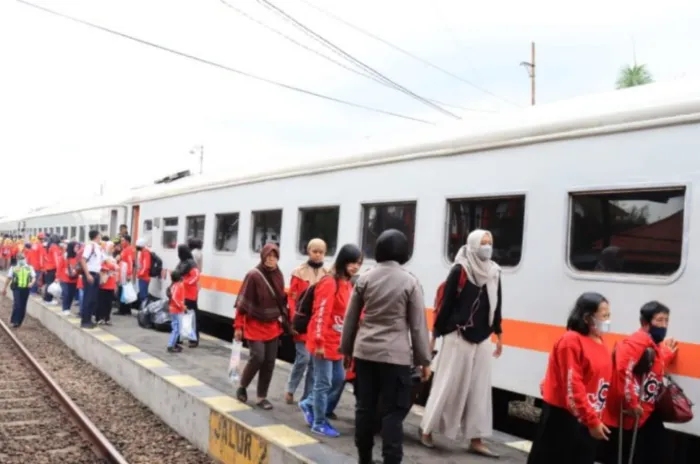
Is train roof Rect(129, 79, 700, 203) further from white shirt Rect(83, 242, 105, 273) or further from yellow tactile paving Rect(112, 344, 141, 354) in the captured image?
white shirt Rect(83, 242, 105, 273)

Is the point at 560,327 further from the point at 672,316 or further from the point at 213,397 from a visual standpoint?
the point at 213,397

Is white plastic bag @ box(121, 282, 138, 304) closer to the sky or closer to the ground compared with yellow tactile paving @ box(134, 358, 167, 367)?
closer to the sky

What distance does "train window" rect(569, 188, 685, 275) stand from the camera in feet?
15.0

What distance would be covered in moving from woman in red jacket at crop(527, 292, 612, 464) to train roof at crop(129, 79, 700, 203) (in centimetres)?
174

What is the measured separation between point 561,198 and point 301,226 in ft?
13.0

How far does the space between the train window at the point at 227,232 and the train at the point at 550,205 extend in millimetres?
2588

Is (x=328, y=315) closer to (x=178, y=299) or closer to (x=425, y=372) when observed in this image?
(x=425, y=372)

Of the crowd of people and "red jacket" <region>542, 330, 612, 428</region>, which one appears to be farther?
the crowd of people

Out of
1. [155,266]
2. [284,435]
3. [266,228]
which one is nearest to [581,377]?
[284,435]

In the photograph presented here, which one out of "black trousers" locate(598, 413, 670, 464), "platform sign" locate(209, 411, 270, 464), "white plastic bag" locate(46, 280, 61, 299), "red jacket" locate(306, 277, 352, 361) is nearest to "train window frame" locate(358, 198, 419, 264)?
"red jacket" locate(306, 277, 352, 361)

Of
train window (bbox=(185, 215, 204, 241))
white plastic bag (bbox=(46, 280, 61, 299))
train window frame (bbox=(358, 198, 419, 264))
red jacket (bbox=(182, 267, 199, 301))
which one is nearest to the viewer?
train window frame (bbox=(358, 198, 419, 264))

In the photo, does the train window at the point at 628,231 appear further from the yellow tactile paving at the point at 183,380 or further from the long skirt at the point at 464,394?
the yellow tactile paving at the point at 183,380

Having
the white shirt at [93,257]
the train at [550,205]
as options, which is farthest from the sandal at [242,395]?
the white shirt at [93,257]

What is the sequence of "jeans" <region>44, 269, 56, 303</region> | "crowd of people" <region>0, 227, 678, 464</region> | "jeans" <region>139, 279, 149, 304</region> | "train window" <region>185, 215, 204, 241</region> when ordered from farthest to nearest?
"jeans" <region>44, 269, 56, 303</region> < "jeans" <region>139, 279, 149, 304</region> < "train window" <region>185, 215, 204, 241</region> < "crowd of people" <region>0, 227, 678, 464</region>
